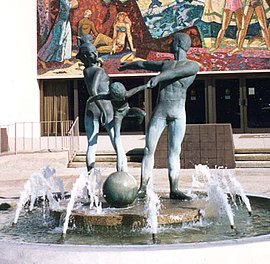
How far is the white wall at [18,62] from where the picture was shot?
20.5 m

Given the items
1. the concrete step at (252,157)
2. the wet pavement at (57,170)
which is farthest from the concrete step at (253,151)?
the wet pavement at (57,170)

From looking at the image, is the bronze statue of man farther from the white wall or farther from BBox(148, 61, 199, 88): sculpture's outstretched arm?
the white wall

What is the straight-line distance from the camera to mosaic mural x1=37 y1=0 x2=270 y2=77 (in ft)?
66.4

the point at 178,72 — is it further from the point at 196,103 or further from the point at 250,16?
the point at 250,16

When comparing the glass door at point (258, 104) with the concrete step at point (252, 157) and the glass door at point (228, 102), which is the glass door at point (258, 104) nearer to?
the glass door at point (228, 102)

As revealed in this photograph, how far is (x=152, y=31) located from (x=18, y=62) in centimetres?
633

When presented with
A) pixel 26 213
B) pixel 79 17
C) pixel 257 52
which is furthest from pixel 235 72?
pixel 26 213

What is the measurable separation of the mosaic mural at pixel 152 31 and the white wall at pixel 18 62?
1.55 ft

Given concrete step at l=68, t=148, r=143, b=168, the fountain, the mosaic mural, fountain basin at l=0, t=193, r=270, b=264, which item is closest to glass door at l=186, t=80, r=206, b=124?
the mosaic mural

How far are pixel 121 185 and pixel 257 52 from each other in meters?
16.5

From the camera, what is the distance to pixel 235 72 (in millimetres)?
20344

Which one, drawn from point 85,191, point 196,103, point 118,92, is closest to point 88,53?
point 118,92

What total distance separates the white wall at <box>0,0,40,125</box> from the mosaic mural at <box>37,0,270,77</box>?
18.6 inches

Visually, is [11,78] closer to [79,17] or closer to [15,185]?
[79,17]
